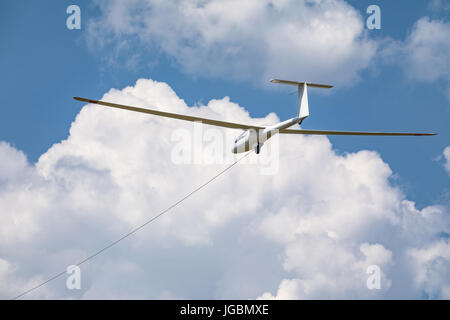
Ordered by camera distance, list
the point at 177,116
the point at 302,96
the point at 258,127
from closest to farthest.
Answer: the point at 177,116
the point at 302,96
the point at 258,127

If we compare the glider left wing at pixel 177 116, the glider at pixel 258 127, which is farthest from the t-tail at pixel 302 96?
the glider left wing at pixel 177 116

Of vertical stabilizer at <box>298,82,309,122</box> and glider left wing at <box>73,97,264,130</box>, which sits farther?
vertical stabilizer at <box>298,82,309,122</box>

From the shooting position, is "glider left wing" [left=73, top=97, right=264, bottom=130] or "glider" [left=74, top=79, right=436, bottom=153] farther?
"glider" [left=74, top=79, right=436, bottom=153]

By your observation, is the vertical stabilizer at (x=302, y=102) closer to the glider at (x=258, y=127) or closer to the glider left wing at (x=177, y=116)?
the glider at (x=258, y=127)

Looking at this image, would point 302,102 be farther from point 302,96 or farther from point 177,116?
→ point 177,116

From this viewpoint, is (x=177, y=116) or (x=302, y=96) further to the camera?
(x=302, y=96)

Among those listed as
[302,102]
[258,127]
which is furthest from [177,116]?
[302,102]

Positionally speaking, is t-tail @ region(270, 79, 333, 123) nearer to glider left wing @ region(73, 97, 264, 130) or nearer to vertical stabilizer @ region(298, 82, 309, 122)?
vertical stabilizer @ region(298, 82, 309, 122)

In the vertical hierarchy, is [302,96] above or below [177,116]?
above

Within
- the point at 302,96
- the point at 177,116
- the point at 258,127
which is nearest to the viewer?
the point at 177,116

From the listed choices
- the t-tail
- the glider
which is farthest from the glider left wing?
the t-tail
